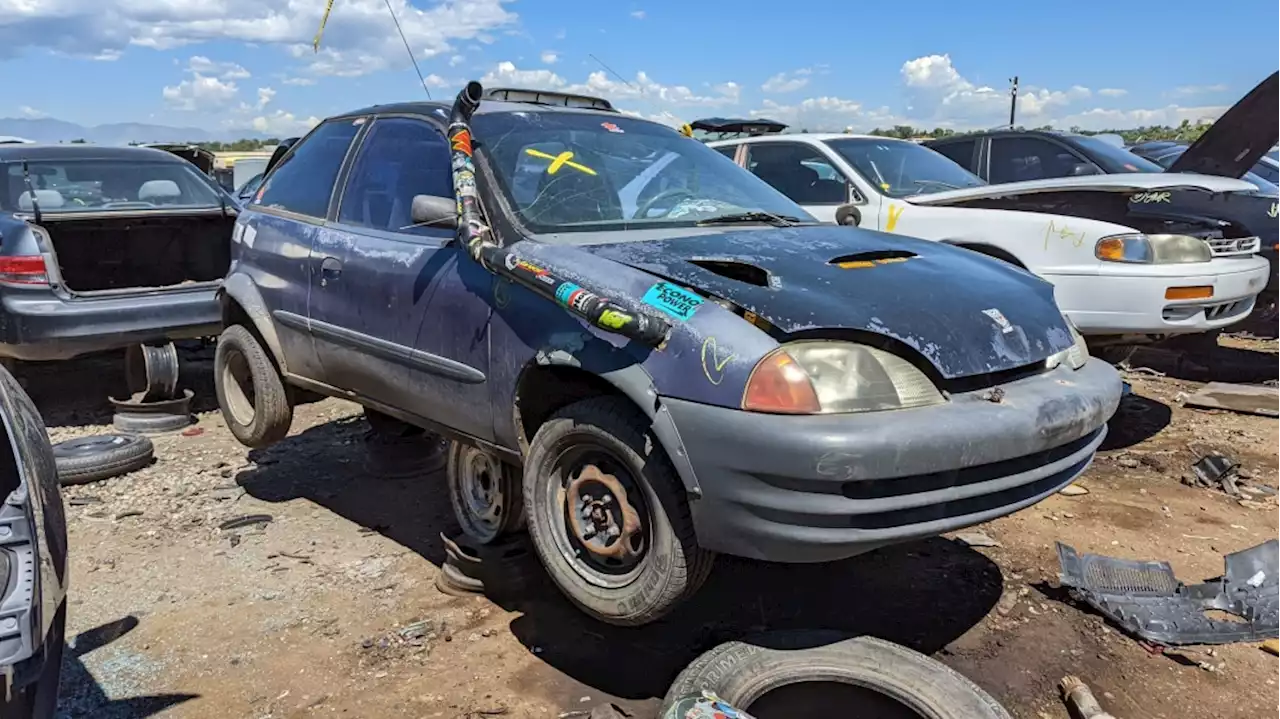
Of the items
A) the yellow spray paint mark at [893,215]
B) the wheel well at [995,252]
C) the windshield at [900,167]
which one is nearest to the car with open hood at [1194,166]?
the wheel well at [995,252]

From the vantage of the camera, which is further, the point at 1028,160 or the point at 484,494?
the point at 1028,160

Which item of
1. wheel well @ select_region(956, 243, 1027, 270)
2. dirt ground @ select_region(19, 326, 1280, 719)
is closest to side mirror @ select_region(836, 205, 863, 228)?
wheel well @ select_region(956, 243, 1027, 270)

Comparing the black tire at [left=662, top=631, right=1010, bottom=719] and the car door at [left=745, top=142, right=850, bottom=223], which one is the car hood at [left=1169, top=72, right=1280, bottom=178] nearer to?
the car door at [left=745, top=142, right=850, bottom=223]

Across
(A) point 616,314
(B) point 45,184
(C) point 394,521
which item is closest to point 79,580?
(C) point 394,521

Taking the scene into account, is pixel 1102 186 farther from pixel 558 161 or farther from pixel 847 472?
pixel 847 472

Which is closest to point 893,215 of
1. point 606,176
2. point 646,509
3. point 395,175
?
point 606,176

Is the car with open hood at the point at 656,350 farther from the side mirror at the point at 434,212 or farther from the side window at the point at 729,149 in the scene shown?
the side window at the point at 729,149

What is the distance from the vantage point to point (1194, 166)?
6742 mm

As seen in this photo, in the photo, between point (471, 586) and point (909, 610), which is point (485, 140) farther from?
point (909, 610)

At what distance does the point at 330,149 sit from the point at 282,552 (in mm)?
1885

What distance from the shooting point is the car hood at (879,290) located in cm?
256

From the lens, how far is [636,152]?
12.4 feet

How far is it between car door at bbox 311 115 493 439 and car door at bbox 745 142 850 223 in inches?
129

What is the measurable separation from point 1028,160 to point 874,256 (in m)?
5.91
